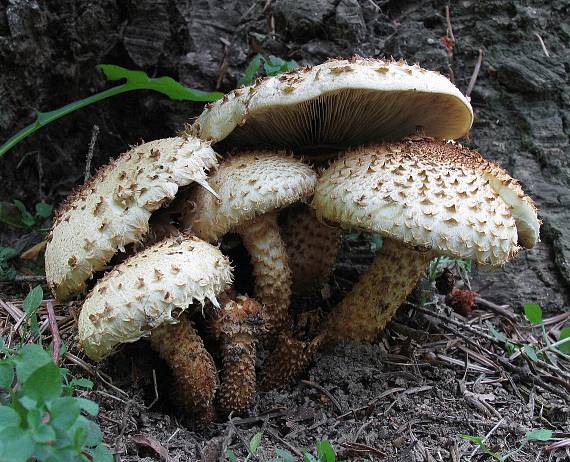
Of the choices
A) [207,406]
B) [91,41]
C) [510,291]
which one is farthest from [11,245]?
[510,291]

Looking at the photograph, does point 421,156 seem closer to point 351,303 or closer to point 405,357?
point 351,303

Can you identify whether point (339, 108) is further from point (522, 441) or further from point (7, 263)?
point (7, 263)

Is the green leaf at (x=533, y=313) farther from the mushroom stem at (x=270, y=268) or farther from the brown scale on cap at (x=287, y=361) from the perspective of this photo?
the mushroom stem at (x=270, y=268)

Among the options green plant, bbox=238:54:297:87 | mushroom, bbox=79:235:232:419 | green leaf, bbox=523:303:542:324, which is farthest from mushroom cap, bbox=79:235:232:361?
green leaf, bbox=523:303:542:324

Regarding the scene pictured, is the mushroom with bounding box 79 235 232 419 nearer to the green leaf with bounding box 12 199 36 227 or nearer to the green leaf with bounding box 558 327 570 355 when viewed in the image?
the green leaf with bounding box 12 199 36 227

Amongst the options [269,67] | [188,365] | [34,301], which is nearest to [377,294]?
[188,365]
